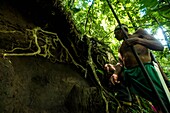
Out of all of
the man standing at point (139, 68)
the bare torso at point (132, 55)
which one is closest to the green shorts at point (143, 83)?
the man standing at point (139, 68)

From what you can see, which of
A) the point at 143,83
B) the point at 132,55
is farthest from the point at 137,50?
the point at 143,83

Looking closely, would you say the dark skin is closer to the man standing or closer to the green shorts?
the man standing

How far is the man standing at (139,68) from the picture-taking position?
2881 mm

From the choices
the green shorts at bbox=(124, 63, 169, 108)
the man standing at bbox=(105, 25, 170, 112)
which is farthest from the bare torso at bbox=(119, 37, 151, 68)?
the green shorts at bbox=(124, 63, 169, 108)

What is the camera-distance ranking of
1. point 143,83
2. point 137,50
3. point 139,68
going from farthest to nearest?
point 137,50, point 139,68, point 143,83

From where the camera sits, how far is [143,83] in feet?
9.99

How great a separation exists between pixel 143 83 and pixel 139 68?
23cm

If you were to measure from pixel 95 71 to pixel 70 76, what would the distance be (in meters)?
0.49

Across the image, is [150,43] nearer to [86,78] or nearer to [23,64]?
[86,78]

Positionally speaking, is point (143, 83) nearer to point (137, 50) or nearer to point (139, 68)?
point (139, 68)

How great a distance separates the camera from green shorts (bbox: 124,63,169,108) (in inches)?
113

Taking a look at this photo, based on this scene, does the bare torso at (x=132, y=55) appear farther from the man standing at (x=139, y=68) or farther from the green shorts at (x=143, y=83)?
the green shorts at (x=143, y=83)

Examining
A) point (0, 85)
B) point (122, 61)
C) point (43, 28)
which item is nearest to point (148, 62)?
point (122, 61)

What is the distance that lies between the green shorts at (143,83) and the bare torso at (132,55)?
0.36 ft
